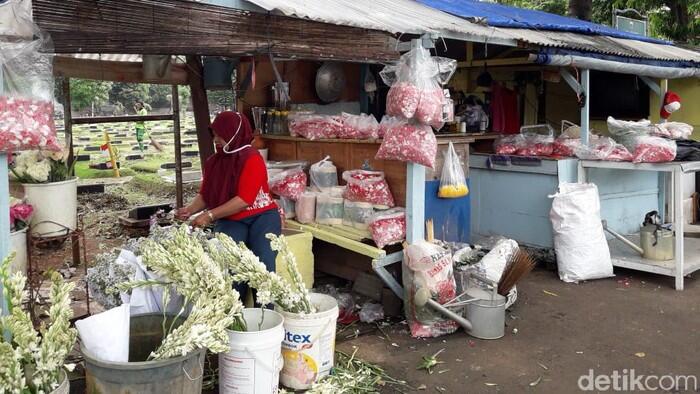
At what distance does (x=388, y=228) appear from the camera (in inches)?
196

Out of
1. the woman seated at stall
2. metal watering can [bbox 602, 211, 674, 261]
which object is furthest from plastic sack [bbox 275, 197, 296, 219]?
metal watering can [bbox 602, 211, 674, 261]

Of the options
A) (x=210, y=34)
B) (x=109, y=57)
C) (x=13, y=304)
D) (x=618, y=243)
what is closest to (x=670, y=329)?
(x=618, y=243)

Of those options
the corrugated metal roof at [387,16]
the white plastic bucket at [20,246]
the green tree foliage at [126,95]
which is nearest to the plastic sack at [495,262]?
the corrugated metal roof at [387,16]

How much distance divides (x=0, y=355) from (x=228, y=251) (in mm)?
1242

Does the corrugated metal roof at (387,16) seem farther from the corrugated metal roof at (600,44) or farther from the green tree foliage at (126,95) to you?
the green tree foliage at (126,95)

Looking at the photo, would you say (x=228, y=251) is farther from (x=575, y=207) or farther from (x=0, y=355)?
(x=575, y=207)

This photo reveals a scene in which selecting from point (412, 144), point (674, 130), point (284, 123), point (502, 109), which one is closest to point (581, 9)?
point (502, 109)

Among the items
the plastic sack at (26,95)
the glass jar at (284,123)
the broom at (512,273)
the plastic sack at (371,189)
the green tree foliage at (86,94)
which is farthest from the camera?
the green tree foliage at (86,94)

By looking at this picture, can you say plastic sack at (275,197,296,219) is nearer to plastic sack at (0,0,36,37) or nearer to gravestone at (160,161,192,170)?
plastic sack at (0,0,36,37)

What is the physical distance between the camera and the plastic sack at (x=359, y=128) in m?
5.69

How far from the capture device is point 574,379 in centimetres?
406

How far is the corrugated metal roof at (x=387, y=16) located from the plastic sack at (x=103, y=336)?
1.87 meters

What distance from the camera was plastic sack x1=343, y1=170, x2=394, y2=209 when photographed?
5246 millimetres

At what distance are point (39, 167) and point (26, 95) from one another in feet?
11.1
